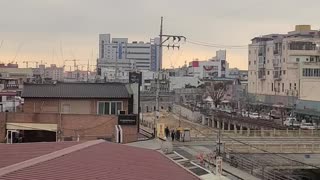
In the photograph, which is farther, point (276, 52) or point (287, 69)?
point (276, 52)

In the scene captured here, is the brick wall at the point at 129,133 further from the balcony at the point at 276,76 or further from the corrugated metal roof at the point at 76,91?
the balcony at the point at 276,76

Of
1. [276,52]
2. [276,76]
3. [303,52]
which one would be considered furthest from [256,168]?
[276,52]

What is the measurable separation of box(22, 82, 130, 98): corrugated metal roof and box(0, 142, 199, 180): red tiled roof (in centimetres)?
2202

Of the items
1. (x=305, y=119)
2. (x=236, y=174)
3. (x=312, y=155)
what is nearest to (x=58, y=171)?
(x=236, y=174)

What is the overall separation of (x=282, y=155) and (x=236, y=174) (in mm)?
14190

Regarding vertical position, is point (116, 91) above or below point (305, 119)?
above

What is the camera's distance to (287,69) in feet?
362

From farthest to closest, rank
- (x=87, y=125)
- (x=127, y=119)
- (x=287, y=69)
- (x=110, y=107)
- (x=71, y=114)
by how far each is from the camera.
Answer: (x=287, y=69) → (x=110, y=107) → (x=127, y=119) → (x=71, y=114) → (x=87, y=125)

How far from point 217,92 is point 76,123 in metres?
106

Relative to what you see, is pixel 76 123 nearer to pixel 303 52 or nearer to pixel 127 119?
pixel 127 119

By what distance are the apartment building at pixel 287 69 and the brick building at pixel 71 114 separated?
55.7 m

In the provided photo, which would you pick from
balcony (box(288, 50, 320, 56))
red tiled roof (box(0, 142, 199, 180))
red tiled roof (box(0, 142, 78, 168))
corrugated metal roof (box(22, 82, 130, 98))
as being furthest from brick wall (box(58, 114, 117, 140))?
balcony (box(288, 50, 320, 56))

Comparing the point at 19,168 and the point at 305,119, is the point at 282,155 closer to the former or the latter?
the point at 19,168

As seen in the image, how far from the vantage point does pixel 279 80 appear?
377ft
